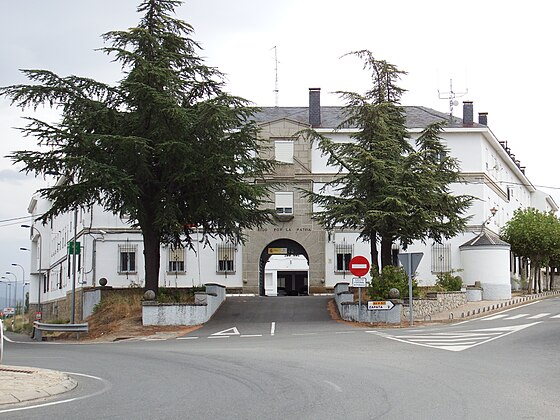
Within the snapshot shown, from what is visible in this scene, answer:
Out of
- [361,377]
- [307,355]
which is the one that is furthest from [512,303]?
[361,377]

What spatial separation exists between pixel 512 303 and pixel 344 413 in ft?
116

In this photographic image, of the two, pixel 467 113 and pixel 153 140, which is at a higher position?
pixel 467 113

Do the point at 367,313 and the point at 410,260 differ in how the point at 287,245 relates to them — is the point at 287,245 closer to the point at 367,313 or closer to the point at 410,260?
the point at 367,313

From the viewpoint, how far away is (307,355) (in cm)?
1928

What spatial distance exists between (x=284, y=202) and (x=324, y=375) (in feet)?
127

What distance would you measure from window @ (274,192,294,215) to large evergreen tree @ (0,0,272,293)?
1702 centimetres

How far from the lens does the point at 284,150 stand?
52438mm

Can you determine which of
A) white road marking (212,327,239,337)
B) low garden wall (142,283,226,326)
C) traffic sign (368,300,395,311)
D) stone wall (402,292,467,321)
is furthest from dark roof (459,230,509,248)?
white road marking (212,327,239,337)

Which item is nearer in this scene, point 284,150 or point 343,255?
point 284,150

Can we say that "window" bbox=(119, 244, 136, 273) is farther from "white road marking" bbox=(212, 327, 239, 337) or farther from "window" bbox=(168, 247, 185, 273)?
"white road marking" bbox=(212, 327, 239, 337)

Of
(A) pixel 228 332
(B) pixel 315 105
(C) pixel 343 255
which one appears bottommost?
(A) pixel 228 332

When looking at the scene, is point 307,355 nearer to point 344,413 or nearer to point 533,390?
point 533,390

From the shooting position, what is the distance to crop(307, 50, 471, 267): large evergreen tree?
35188 millimetres

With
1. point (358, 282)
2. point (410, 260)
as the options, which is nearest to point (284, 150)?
point (358, 282)
